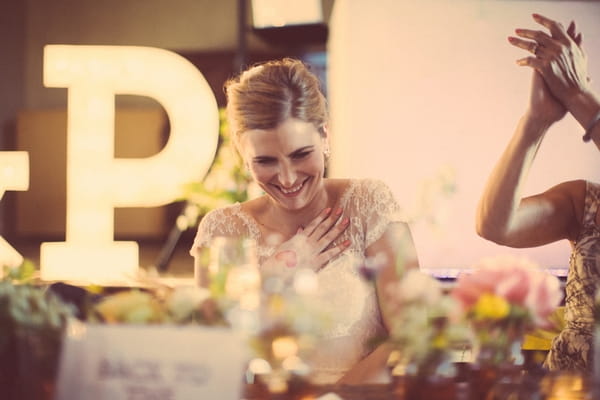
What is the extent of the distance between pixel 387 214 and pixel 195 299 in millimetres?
1136

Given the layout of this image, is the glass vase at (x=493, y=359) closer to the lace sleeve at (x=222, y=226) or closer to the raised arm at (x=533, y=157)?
the raised arm at (x=533, y=157)

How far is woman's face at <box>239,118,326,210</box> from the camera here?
1.66 meters

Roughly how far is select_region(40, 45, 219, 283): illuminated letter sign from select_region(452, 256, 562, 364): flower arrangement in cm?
304

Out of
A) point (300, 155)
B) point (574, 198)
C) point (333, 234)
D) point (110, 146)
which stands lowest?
point (333, 234)

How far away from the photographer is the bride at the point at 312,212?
1.67 m

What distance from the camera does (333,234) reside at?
1.81 m

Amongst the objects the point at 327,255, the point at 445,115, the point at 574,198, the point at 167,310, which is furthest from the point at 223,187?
the point at 167,310

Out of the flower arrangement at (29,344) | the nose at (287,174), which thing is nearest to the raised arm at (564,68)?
the nose at (287,174)

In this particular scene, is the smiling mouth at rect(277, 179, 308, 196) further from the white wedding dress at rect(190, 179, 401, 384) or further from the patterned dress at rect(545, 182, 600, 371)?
the patterned dress at rect(545, 182, 600, 371)

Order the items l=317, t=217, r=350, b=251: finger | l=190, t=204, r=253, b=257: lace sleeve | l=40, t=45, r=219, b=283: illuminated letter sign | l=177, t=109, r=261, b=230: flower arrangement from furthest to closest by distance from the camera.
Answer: l=40, t=45, r=219, b=283: illuminated letter sign < l=177, t=109, r=261, b=230: flower arrangement < l=190, t=204, r=253, b=257: lace sleeve < l=317, t=217, r=350, b=251: finger

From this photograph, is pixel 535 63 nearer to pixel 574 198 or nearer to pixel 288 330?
pixel 574 198

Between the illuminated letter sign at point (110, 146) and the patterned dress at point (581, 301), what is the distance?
100 inches

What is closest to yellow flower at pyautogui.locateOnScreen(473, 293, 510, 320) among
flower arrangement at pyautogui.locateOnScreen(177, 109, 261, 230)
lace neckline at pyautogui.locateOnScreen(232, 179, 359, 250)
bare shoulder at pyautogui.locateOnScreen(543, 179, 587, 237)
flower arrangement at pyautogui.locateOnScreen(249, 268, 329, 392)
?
flower arrangement at pyautogui.locateOnScreen(249, 268, 329, 392)

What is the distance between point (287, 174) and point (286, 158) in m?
0.04
